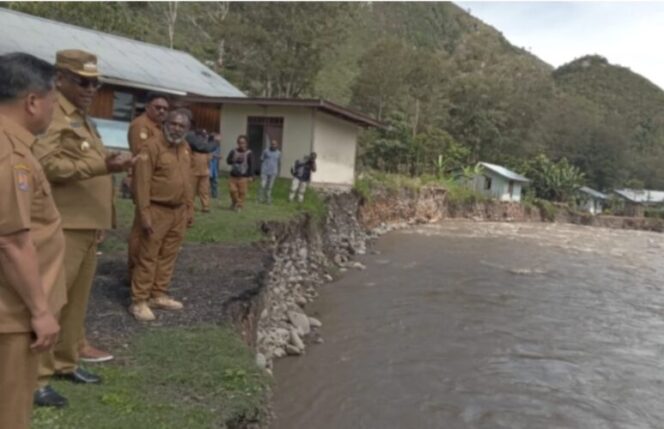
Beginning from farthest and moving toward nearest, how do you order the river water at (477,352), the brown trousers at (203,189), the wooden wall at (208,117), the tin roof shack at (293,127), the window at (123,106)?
the wooden wall at (208,117) → the tin roof shack at (293,127) → the window at (123,106) → the brown trousers at (203,189) → the river water at (477,352)

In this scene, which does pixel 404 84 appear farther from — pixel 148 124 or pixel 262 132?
pixel 148 124

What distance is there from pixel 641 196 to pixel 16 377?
211ft

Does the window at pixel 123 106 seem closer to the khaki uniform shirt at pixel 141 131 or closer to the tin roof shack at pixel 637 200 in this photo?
the khaki uniform shirt at pixel 141 131

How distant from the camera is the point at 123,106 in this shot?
17828 mm

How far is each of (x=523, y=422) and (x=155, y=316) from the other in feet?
13.6

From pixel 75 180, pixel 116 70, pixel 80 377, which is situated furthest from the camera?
pixel 116 70

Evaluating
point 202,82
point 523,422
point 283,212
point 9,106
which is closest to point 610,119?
point 202,82

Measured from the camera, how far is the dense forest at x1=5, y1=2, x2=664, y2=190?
3020 centimetres

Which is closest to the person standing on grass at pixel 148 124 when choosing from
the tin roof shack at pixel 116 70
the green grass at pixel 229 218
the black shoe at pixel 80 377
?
the black shoe at pixel 80 377

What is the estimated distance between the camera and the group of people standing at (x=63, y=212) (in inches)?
82.3

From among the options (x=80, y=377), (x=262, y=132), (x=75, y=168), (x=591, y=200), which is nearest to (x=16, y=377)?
(x=75, y=168)

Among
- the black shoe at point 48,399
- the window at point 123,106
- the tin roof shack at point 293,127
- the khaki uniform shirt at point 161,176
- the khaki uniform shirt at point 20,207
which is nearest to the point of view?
the khaki uniform shirt at point 20,207

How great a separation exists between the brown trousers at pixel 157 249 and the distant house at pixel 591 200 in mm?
49250

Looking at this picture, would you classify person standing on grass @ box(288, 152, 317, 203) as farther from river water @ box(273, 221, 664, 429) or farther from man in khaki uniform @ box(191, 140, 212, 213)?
man in khaki uniform @ box(191, 140, 212, 213)
